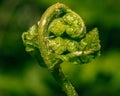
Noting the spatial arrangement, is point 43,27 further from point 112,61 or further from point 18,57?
point 18,57

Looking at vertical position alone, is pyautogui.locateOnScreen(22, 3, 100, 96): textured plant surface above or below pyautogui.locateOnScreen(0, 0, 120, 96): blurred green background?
above

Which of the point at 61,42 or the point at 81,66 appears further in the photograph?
the point at 81,66

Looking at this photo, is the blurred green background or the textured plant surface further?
the blurred green background

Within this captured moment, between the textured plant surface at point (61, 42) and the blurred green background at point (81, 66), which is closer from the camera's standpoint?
the textured plant surface at point (61, 42)

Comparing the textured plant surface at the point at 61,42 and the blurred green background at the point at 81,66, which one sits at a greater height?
the textured plant surface at the point at 61,42

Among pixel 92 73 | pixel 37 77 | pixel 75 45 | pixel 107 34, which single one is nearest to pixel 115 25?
pixel 107 34

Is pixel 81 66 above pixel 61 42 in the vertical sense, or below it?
below
